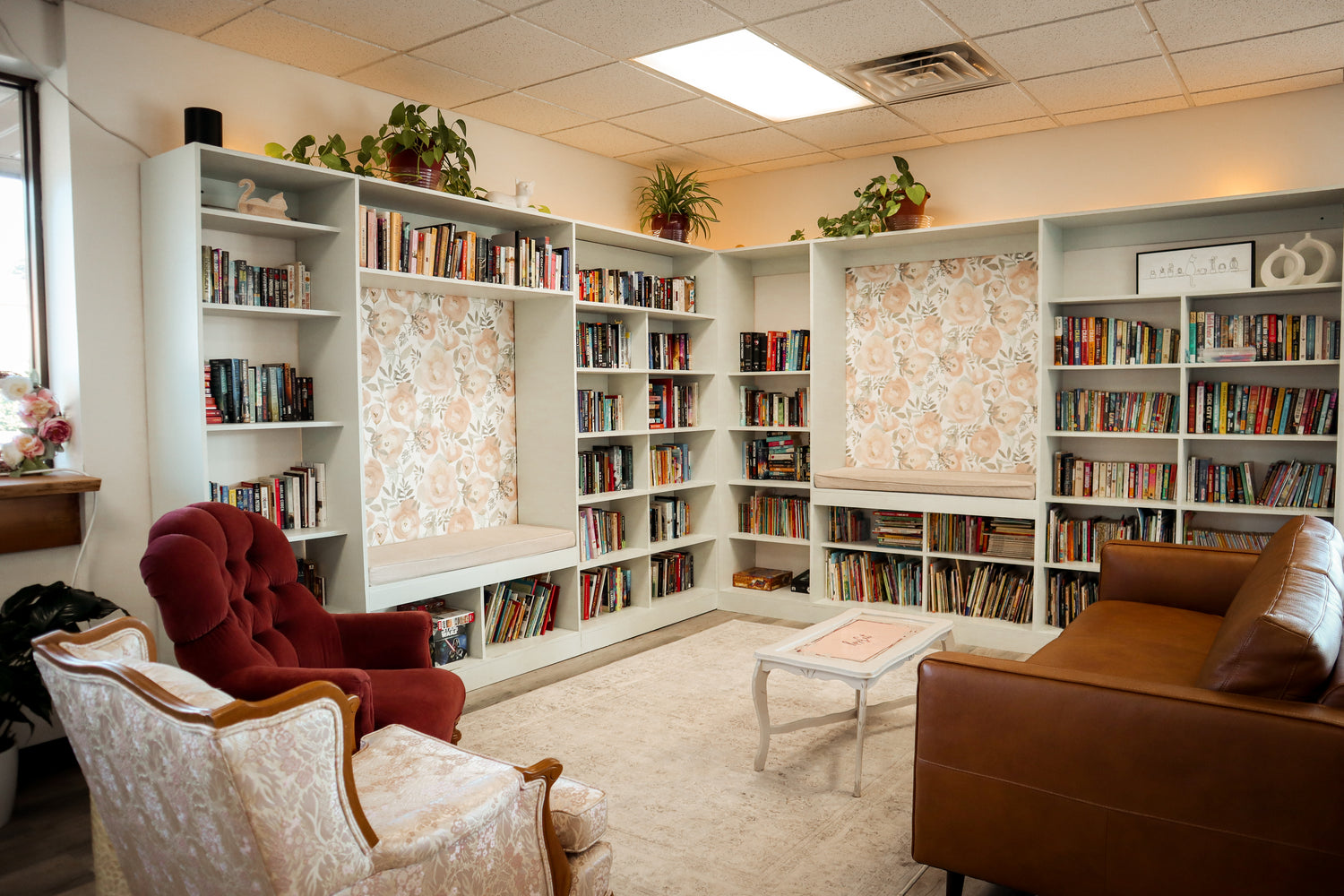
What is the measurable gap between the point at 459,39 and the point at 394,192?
698 mm

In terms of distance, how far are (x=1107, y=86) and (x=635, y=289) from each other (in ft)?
8.46

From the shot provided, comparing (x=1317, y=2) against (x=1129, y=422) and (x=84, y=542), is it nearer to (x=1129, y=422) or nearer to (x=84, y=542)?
(x=1129, y=422)

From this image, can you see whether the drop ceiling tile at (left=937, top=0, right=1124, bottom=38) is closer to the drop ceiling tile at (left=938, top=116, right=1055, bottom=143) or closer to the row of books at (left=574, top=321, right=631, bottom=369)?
the drop ceiling tile at (left=938, top=116, right=1055, bottom=143)

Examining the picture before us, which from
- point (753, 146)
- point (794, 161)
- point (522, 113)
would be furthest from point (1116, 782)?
point (794, 161)

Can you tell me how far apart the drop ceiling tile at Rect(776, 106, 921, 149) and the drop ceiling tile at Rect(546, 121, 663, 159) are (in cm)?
83

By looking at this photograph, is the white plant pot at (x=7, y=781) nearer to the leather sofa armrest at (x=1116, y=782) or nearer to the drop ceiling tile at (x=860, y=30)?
the leather sofa armrest at (x=1116, y=782)

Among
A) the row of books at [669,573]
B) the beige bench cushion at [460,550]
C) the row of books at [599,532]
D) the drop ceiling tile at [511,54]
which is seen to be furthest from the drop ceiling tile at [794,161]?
the beige bench cushion at [460,550]

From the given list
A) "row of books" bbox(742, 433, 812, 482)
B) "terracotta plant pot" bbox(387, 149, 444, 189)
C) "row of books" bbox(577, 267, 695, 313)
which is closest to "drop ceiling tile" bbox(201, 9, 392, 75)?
"terracotta plant pot" bbox(387, 149, 444, 189)

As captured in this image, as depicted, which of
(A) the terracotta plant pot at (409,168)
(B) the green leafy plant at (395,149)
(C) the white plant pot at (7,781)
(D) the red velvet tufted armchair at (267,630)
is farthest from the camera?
(A) the terracotta plant pot at (409,168)

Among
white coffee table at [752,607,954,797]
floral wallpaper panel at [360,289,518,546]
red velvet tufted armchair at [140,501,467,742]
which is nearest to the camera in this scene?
red velvet tufted armchair at [140,501,467,742]

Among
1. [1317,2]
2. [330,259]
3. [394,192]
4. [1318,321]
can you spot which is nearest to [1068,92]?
[1317,2]

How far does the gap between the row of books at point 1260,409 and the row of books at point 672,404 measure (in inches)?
107

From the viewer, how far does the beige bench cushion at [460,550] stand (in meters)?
3.85

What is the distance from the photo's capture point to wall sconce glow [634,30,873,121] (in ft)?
12.5
